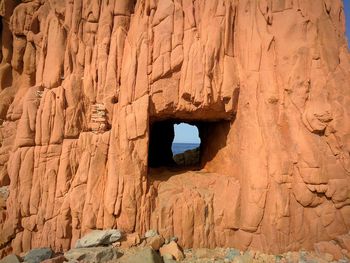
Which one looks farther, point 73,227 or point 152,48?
point 152,48

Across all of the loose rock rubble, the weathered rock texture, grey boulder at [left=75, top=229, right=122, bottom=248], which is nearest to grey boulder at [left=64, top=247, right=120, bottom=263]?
the loose rock rubble

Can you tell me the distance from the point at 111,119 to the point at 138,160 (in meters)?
1.41

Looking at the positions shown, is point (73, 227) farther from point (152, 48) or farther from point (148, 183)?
point (152, 48)

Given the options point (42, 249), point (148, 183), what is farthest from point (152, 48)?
point (42, 249)

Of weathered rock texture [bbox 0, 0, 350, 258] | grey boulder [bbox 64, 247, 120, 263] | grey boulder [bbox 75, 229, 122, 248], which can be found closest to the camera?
grey boulder [bbox 64, 247, 120, 263]

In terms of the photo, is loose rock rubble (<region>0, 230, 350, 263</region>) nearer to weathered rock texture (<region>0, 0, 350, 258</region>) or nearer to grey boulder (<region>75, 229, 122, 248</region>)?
grey boulder (<region>75, 229, 122, 248</region>)

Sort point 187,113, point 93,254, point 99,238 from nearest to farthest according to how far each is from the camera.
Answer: point 93,254
point 99,238
point 187,113

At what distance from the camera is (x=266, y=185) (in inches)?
256

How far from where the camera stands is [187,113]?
7691 mm

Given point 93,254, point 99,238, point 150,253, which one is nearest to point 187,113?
point 150,253

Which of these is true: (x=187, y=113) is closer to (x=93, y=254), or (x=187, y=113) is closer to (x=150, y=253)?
(x=150, y=253)

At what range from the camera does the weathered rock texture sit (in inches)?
252

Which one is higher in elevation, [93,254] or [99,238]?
[99,238]

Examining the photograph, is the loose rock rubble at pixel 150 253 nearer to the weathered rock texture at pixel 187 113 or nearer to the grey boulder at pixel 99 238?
the grey boulder at pixel 99 238
